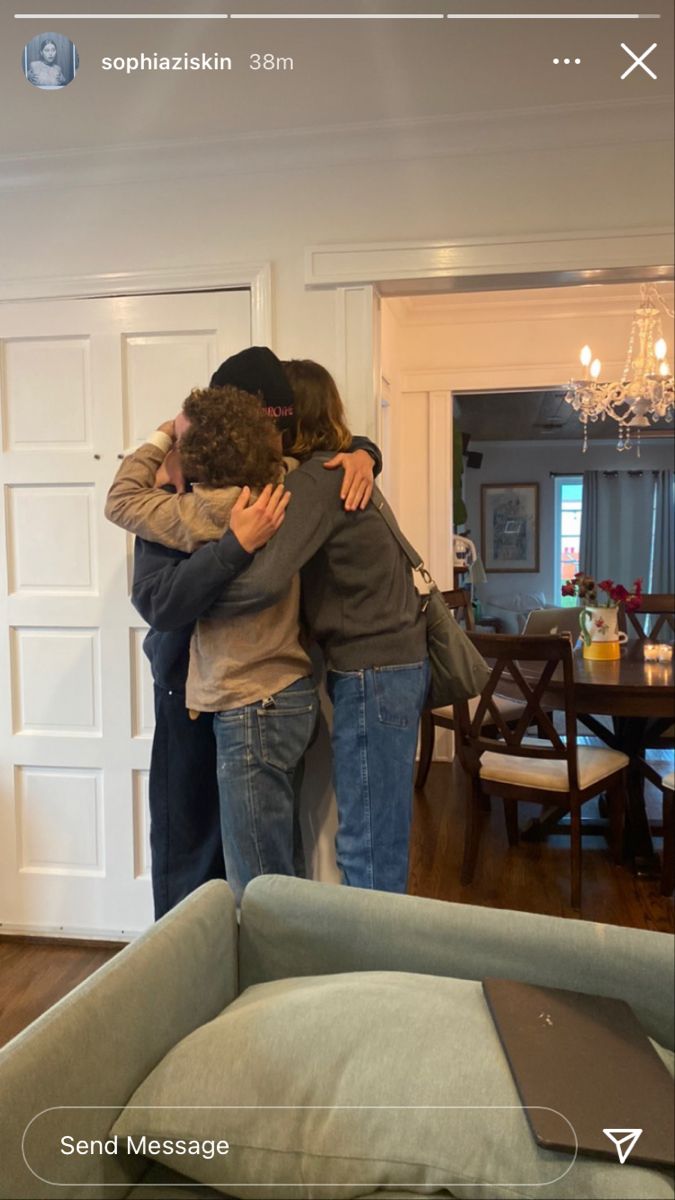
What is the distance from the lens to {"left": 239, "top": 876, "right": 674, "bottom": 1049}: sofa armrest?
36.7 inches

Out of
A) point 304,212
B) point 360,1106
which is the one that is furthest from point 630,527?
point 360,1106

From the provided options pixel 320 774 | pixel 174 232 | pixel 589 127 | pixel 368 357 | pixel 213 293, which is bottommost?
pixel 320 774

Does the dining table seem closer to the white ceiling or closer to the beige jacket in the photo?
the beige jacket

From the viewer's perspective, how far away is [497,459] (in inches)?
276

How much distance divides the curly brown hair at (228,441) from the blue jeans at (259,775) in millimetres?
427

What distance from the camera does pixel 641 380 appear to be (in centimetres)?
312

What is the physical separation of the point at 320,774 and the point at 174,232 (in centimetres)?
→ 143

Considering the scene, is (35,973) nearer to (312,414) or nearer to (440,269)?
(312,414)

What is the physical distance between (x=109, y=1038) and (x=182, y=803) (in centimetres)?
97

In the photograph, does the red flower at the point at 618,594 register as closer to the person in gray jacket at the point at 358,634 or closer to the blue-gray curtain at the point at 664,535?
the person in gray jacket at the point at 358,634

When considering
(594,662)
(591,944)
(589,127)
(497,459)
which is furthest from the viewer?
(497,459)

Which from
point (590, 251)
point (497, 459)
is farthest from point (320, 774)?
point (497, 459)

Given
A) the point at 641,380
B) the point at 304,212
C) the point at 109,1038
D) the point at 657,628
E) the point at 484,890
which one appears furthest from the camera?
the point at 657,628

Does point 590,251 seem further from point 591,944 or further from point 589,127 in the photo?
point 591,944
